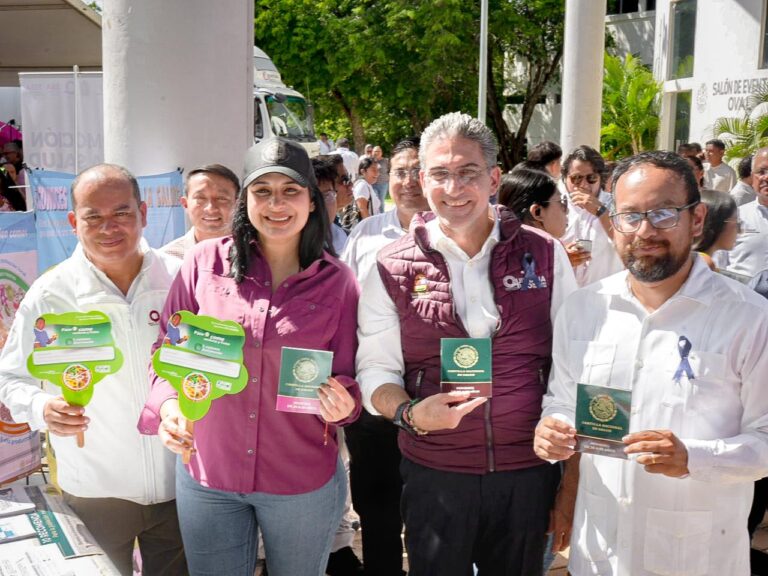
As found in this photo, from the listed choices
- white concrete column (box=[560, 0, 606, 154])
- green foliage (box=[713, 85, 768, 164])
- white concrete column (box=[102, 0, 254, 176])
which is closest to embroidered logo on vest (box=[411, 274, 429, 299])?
white concrete column (box=[102, 0, 254, 176])

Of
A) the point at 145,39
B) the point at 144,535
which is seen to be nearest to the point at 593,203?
the point at 145,39

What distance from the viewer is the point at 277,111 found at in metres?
16.4

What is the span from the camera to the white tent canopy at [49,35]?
10.5 m

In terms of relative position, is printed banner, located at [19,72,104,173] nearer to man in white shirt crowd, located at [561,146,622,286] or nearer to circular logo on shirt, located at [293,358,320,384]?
man in white shirt crowd, located at [561,146,622,286]

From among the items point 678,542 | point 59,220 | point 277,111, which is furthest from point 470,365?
point 277,111

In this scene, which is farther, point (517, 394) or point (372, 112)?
point (372, 112)

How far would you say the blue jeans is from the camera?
8.40 ft

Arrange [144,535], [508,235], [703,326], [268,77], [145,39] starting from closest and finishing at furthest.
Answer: [703,326] < [508,235] < [144,535] < [145,39] < [268,77]

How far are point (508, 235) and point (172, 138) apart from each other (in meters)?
2.70

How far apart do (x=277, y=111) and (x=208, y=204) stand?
1289cm

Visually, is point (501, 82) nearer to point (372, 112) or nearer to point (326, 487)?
point (372, 112)

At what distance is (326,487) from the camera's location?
2.64 m

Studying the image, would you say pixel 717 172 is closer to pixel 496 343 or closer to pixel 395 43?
pixel 496 343

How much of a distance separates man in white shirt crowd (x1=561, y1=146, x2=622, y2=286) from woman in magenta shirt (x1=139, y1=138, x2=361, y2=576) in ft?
6.35
